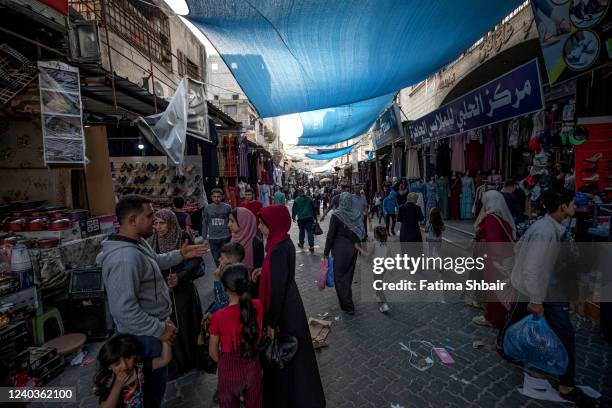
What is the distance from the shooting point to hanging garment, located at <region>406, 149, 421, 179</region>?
1028 centimetres

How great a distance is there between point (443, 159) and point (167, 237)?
8158 millimetres

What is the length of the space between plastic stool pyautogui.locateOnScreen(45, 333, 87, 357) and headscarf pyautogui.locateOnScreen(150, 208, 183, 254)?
1771 millimetres

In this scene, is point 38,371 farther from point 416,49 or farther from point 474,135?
point 474,135

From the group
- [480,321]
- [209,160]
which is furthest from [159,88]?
[480,321]

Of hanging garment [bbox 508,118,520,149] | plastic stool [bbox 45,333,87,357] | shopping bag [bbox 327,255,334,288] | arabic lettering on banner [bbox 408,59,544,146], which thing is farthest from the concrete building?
plastic stool [bbox 45,333,87,357]

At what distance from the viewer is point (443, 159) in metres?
8.82

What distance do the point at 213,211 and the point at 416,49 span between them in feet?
14.6

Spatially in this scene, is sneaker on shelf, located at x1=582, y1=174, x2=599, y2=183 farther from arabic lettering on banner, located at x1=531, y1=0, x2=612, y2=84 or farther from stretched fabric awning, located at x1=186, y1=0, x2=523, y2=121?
stretched fabric awning, located at x1=186, y1=0, x2=523, y2=121

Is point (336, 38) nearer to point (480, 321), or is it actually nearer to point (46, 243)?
A: point (480, 321)

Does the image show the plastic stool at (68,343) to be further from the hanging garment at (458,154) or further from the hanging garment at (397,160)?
the hanging garment at (397,160)

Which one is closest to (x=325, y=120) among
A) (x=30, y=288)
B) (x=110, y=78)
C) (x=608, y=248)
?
(x=110, y=78)

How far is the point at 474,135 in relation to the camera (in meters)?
7.25

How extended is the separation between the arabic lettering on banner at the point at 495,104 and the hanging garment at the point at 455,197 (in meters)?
2.04

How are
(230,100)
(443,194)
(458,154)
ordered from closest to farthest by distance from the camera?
(458,154) → (443,194) → (230,100)
